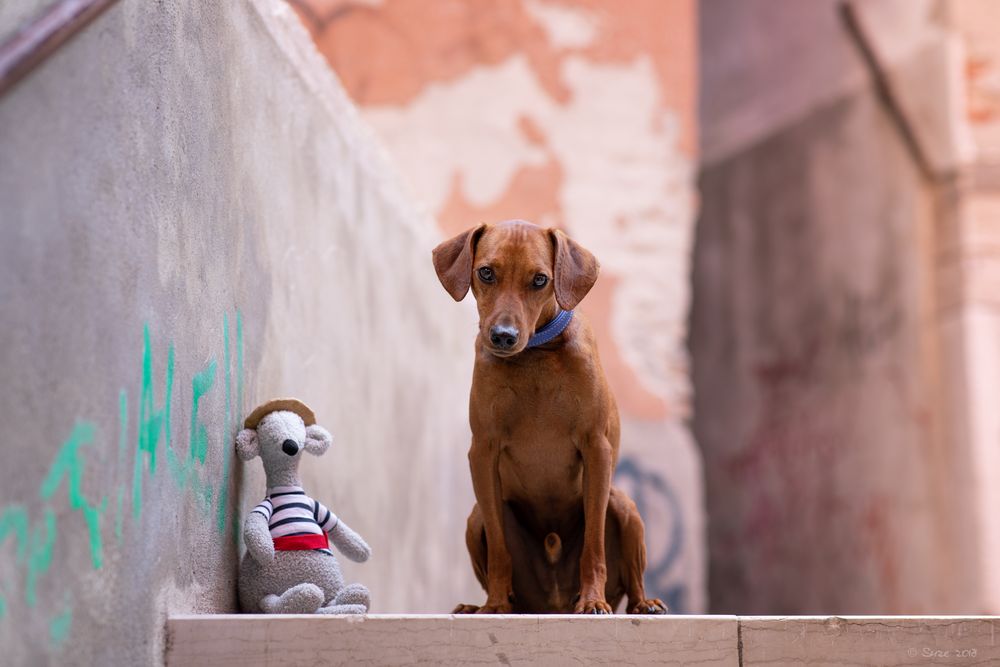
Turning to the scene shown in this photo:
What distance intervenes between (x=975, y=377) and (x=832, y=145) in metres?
2.85

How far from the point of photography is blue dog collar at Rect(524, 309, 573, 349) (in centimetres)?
336

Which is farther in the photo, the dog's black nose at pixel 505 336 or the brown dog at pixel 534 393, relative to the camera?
the brown dog at pixel 534 393

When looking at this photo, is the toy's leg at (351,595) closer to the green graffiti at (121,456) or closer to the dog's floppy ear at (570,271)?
the green graffiti at (121,456)

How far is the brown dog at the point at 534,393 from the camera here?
331 cm

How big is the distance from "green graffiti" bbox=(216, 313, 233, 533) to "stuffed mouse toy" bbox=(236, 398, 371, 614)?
0.22ft

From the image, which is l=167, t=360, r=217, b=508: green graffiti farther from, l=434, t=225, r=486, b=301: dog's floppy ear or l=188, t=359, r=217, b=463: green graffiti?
l=434, t=225, r=486, b=301: dog's floppy ear

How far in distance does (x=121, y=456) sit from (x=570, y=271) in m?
1.35

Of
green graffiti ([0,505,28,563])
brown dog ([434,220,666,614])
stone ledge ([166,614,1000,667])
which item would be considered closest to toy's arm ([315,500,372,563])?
brown dog ([434,220,666,614])

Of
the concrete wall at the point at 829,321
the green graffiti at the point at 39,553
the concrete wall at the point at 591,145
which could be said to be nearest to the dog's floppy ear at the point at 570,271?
the green graffiti at the point at 39,553

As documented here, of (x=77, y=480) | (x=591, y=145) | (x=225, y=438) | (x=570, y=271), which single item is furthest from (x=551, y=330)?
(x=591, y=145)

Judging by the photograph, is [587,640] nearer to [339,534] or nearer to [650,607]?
[650,607]

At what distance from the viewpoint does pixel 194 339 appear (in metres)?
3.00

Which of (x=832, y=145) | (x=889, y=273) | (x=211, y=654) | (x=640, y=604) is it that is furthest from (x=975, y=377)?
(x=211, y=654)

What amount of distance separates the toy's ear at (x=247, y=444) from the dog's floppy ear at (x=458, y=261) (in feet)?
2.21
